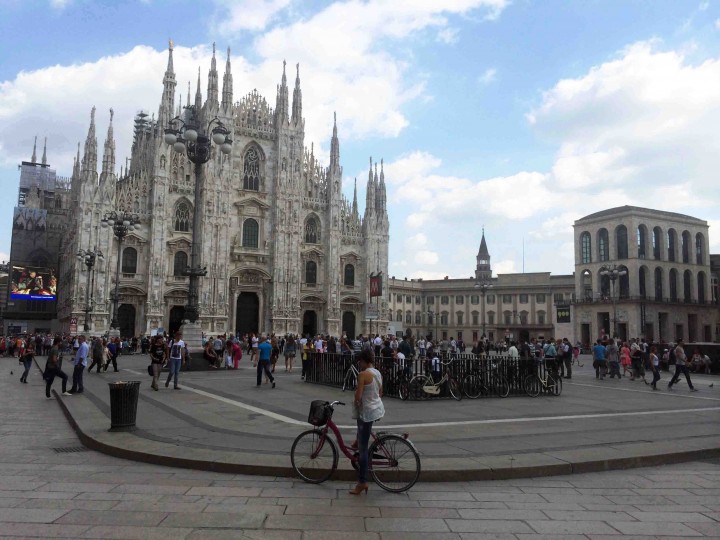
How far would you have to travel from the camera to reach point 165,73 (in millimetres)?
45281

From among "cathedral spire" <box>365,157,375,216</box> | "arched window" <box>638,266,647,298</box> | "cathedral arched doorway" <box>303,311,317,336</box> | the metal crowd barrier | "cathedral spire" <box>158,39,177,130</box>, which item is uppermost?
"cathedral spire" <box>158,39,177,130</box>

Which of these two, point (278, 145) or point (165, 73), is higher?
point (165, 73)

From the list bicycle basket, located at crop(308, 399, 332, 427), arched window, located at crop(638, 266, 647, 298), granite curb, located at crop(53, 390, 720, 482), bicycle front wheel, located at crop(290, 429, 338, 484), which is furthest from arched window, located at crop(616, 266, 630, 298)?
bicycle basket, located at crop(308, 399, 332, 427)

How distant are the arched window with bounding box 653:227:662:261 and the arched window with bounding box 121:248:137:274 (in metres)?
49.5

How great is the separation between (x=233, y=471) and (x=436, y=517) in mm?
2865

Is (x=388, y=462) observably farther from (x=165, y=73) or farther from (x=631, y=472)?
(x=165, y=73)

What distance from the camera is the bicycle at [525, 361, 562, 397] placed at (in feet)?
51.2

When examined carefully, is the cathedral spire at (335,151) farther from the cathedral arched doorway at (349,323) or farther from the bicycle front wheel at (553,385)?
the bicycle front wheel at (553,385)

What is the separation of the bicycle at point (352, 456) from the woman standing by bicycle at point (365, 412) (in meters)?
0.15

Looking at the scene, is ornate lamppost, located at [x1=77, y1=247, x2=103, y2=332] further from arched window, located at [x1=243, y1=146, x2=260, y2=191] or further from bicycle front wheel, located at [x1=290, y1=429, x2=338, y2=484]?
bicycle front wheel, located at [x1=290, y1=429, x2=338, y2=484]

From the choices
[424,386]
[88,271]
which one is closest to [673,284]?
[424,386]

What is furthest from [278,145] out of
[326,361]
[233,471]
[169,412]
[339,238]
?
[233,471]

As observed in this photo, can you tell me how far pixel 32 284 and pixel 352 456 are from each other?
59.4 metres

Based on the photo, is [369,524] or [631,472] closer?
[369,524]
